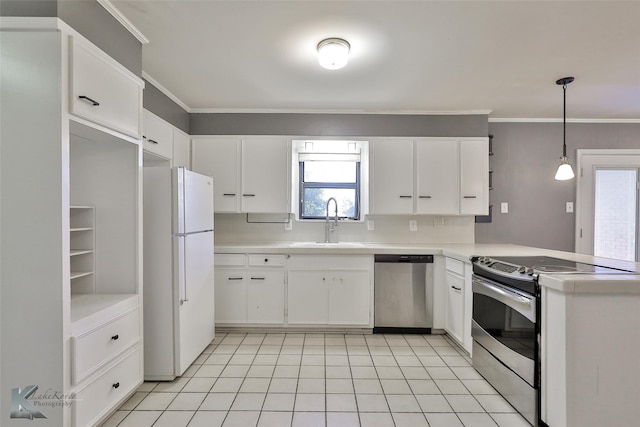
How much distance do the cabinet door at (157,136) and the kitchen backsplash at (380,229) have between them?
3.29 feet

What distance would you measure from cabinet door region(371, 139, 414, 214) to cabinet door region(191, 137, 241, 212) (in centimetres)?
152

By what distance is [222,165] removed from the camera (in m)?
3.47

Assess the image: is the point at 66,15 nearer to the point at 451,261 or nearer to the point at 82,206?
the point at 82,206

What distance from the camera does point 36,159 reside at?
1425mm

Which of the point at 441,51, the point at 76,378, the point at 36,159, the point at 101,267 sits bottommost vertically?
the point at 76,378

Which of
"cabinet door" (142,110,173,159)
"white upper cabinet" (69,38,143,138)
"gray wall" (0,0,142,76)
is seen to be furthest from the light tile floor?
"gray wall" (0,0,142,76)

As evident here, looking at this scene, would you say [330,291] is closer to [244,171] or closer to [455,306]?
[455,306]

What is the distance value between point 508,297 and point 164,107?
3.18 metres

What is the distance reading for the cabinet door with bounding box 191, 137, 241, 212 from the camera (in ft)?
11.4

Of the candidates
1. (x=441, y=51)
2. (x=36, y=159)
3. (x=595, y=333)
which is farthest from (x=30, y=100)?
(x=595, y=333)

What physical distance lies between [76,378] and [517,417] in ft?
7.79

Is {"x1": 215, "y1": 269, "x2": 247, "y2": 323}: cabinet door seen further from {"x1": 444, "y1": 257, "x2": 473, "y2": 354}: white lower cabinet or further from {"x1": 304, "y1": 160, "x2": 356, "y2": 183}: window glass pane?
{"x1": 444, "y1": 257, "x2": 473, "y2": 354}: white lower cabinet

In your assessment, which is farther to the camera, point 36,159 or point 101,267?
point 101,267

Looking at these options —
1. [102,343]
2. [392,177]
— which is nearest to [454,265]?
[392,177]
